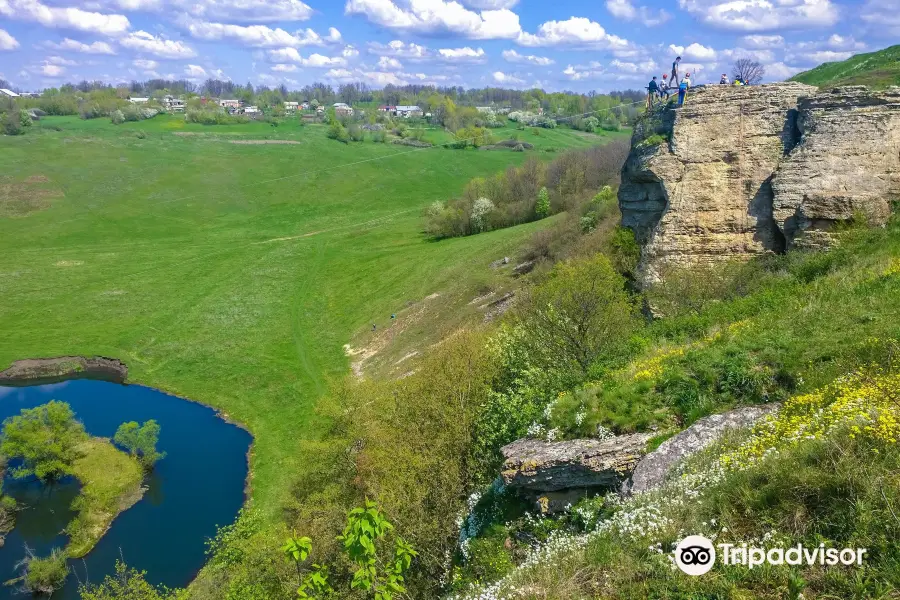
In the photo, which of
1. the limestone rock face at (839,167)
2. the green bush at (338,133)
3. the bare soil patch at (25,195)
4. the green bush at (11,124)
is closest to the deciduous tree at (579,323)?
the limestone rock face at (839,167)

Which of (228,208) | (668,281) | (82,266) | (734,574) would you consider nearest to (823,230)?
(668,281)

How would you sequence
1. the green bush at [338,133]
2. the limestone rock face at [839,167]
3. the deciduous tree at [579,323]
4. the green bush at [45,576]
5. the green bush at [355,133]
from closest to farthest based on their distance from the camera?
the deciduous tree at [579,323] → the limestone rock face at [839,167] → the green bush at [45,576] → the green bush at [338,133] → the green bush at [355,133]

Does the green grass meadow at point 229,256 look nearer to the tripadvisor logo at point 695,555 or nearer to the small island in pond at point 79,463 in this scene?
the small island in pond at point 79,463

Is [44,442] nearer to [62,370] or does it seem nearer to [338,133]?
[62,370]

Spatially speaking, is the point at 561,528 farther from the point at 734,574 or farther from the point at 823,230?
the point at 823,230

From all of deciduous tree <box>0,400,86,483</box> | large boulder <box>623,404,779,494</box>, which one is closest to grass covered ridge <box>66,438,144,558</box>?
deciduous tree <box>0,400,86,483</box>

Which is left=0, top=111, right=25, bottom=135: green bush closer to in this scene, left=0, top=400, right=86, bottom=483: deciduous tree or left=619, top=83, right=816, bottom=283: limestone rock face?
left=0, top=400, right=86, bottom=483: deciduous tree

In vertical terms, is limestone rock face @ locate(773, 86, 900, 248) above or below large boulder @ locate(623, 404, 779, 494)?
above
